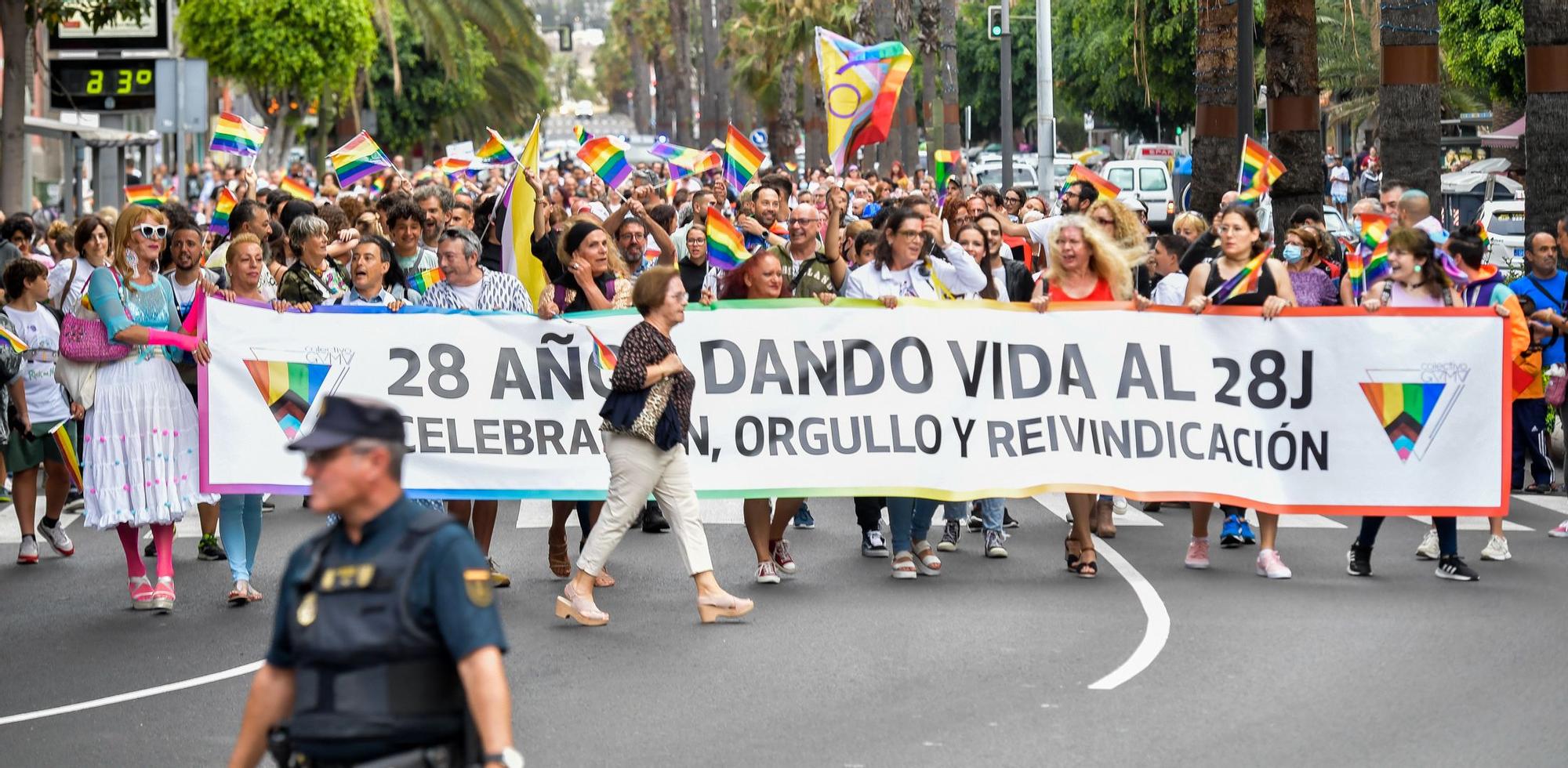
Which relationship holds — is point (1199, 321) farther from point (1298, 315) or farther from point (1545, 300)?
point (1545, 300)

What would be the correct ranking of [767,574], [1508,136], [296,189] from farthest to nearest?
1. [1508,136]
2. [296,189]
3. [767,574]

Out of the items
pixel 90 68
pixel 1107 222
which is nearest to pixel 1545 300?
pixel 1107 222

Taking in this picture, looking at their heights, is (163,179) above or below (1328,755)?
above

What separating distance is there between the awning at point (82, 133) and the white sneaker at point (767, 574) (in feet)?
56.1

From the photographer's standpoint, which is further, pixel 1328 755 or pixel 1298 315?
pixel 1298 315

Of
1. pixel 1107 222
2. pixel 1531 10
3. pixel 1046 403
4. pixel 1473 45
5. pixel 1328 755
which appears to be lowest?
pixel 1328 755

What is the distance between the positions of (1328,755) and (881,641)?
2448 mm

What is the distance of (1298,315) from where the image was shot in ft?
35.6

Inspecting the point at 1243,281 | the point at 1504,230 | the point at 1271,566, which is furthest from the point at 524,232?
the point at 1504,230

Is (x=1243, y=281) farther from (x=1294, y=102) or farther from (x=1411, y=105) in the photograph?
(x=1294, y=102)

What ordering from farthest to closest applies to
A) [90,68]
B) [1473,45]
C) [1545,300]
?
1. [1473,45]
2. [90,68]
3. [1545,300]

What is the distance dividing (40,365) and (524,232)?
9.99 feet

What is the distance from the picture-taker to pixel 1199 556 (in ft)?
36.1

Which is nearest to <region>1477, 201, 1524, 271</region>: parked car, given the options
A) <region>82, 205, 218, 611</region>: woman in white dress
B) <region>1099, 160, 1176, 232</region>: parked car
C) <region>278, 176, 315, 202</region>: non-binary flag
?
<region>1099, 160, 1176, 232</region>: parked car
